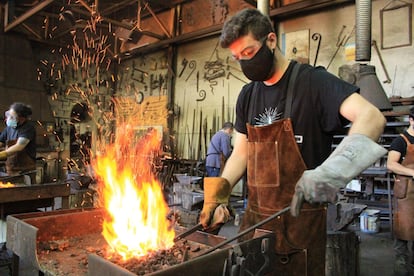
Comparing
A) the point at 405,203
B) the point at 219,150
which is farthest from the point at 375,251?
the point at 219,150

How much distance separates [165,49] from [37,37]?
3.46 meters

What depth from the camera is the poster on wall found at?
23.6 feet

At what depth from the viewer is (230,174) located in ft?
6.84

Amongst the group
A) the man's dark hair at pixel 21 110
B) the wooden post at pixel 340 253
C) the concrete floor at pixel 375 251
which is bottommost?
the concrete floor at pixel 375 251

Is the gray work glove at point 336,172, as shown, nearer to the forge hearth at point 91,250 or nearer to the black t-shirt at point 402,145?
the forge hearth at point 91,250

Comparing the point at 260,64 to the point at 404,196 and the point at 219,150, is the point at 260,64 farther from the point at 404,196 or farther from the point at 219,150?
the point at 219,150

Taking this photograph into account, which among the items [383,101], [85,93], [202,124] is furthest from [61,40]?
[383,101]

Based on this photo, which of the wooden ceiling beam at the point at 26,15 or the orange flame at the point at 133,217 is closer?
the orange flame at the point at 133,217

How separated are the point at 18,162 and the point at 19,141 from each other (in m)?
0.35

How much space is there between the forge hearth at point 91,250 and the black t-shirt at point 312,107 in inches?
19.7

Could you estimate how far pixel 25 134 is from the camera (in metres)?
4.59

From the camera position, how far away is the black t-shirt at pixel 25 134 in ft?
15.1

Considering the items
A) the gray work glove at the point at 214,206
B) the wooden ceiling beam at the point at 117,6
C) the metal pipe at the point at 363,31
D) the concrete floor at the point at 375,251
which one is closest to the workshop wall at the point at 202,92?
the wooden ceiling beam at the point at 117,6

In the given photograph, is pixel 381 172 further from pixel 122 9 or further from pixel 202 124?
pixel 122 9
